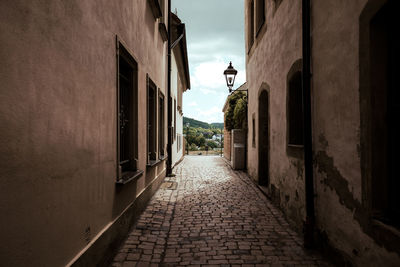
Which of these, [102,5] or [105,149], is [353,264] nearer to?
[105,149]

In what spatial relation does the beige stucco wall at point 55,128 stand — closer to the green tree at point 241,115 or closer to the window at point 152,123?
the window at point 152,123

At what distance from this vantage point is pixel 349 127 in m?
2.97

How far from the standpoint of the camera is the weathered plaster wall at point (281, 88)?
4.57 metres

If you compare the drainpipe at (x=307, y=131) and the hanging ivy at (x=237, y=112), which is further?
the hanging ivy at (x=237, y=112)

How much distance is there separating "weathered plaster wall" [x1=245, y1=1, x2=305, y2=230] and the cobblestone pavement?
466mm

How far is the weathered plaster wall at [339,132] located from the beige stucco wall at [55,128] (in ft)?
9.14

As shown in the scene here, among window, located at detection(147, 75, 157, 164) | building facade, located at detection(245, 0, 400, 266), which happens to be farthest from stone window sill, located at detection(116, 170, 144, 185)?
building facade, located at detection(245, 0, 400, 266)

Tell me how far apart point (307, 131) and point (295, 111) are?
1.17 metres

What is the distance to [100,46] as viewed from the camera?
321cm

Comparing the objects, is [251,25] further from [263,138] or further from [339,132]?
[339,132]

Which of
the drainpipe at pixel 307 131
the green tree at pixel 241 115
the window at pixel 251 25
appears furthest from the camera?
the green tree at pixel 241 115

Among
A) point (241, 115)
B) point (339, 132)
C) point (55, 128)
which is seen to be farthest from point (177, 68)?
point (55, 128)

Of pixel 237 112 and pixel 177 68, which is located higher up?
pixel 177 68

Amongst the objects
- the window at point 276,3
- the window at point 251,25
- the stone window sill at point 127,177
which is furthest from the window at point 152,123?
the window at point 251,25
